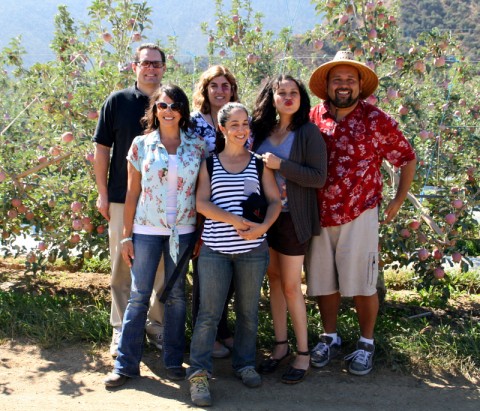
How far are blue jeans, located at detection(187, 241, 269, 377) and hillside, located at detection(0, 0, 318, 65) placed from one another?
2282 mm

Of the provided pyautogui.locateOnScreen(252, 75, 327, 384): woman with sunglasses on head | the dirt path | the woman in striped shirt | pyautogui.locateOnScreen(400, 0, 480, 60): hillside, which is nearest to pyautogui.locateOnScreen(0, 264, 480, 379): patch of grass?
the dirt path

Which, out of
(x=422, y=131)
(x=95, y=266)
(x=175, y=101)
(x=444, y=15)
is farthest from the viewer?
(x=444, y=15)

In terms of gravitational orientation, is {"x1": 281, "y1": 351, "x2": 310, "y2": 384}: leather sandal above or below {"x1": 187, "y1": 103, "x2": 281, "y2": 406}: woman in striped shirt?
below

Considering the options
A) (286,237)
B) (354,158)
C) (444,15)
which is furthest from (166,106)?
(444,15)

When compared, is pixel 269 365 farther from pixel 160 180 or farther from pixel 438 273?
pixel 438 273

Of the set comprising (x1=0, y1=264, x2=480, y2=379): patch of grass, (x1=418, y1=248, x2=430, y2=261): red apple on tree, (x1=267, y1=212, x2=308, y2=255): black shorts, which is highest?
(x1=267, y1=212, x2=308, y2=255): black shorts

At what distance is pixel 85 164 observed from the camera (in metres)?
4.34

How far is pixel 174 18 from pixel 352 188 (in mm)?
4867

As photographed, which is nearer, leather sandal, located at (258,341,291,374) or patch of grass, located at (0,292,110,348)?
leather sandal, located at (258,341,291,374)

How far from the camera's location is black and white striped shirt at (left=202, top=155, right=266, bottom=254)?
3.09 metres

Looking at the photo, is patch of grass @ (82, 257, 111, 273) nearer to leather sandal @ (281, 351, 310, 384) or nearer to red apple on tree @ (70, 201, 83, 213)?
red apple on tree @ (70, 201, 83, 213)

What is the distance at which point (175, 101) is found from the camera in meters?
3.19

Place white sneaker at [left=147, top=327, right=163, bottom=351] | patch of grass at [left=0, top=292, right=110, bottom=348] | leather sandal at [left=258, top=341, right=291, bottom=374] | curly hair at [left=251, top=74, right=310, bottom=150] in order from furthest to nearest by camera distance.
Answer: patch of grass at [left=0, top=292, right=110, bottom=348], white sneaker at [left=147, top=327, right=163, bottom=351], leather sandal at [left=258, top=341, right=291, bottom=374], curly hair at [left=251, top=74, right=310, bottom=150]

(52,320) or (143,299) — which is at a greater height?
(143,299)
